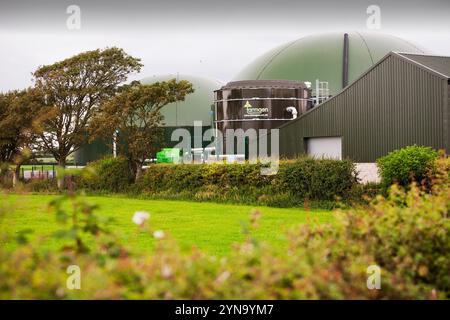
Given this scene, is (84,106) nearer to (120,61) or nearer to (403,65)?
(120,61)

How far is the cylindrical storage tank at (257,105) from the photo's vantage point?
32.2 metres

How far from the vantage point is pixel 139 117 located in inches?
1193

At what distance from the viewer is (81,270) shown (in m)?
4.16

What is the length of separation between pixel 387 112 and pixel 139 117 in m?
11.3

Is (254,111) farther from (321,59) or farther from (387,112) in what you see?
(321,59)

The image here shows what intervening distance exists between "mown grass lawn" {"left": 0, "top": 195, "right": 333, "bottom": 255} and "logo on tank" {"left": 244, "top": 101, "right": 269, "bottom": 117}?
998 centimetres

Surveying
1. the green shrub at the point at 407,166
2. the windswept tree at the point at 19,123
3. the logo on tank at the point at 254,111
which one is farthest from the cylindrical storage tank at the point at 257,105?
the green shrub at the point at 407,166

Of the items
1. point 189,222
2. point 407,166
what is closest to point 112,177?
point 189,222

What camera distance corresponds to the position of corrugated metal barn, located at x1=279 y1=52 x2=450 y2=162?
23.2 m

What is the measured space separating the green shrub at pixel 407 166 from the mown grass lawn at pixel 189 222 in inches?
88.3

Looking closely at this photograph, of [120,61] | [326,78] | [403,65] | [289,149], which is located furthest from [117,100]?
[326,78]

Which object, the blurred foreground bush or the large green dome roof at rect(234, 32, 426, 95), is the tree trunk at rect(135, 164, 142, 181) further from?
the blurred foreground bush

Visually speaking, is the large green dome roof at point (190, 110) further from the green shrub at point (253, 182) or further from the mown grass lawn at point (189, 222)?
the mown grass lawn at point (189, 222)

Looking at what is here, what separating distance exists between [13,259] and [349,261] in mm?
2429
